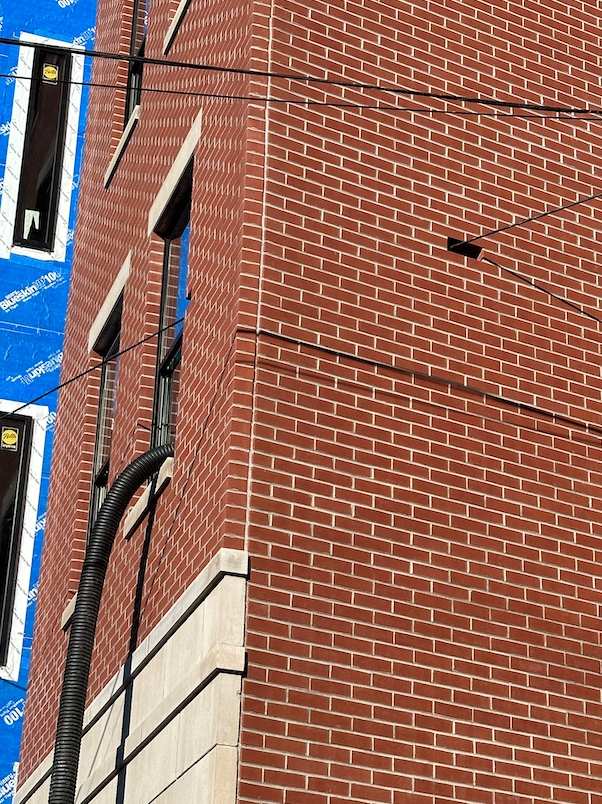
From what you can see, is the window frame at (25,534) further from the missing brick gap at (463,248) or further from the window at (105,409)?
the missing brick gap at (463,248)

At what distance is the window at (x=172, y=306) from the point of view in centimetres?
1042

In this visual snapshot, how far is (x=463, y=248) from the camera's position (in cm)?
949

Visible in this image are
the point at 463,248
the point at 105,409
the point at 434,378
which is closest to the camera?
the point at 434,378

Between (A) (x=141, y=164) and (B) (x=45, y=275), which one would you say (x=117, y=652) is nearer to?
(A) (x=141, y=164)

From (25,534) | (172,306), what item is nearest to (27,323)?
(25,534)

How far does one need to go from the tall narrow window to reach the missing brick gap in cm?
1324

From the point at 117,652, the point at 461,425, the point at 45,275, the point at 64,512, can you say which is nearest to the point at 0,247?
the point at 45,275

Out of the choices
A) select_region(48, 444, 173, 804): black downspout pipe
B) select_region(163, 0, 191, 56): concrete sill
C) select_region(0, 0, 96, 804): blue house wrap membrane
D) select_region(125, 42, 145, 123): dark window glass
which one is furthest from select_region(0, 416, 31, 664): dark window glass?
select_region(48, 444, 173, 804): black downspout pipe

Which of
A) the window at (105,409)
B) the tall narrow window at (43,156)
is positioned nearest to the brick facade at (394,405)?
the window at (105,409)

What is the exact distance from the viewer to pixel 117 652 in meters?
9.92

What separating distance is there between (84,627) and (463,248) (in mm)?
3787

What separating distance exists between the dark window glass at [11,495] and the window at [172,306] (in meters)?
9.77

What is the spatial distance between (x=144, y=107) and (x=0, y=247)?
9137 millimetres

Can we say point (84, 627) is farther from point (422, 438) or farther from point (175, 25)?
point (175, 25)
